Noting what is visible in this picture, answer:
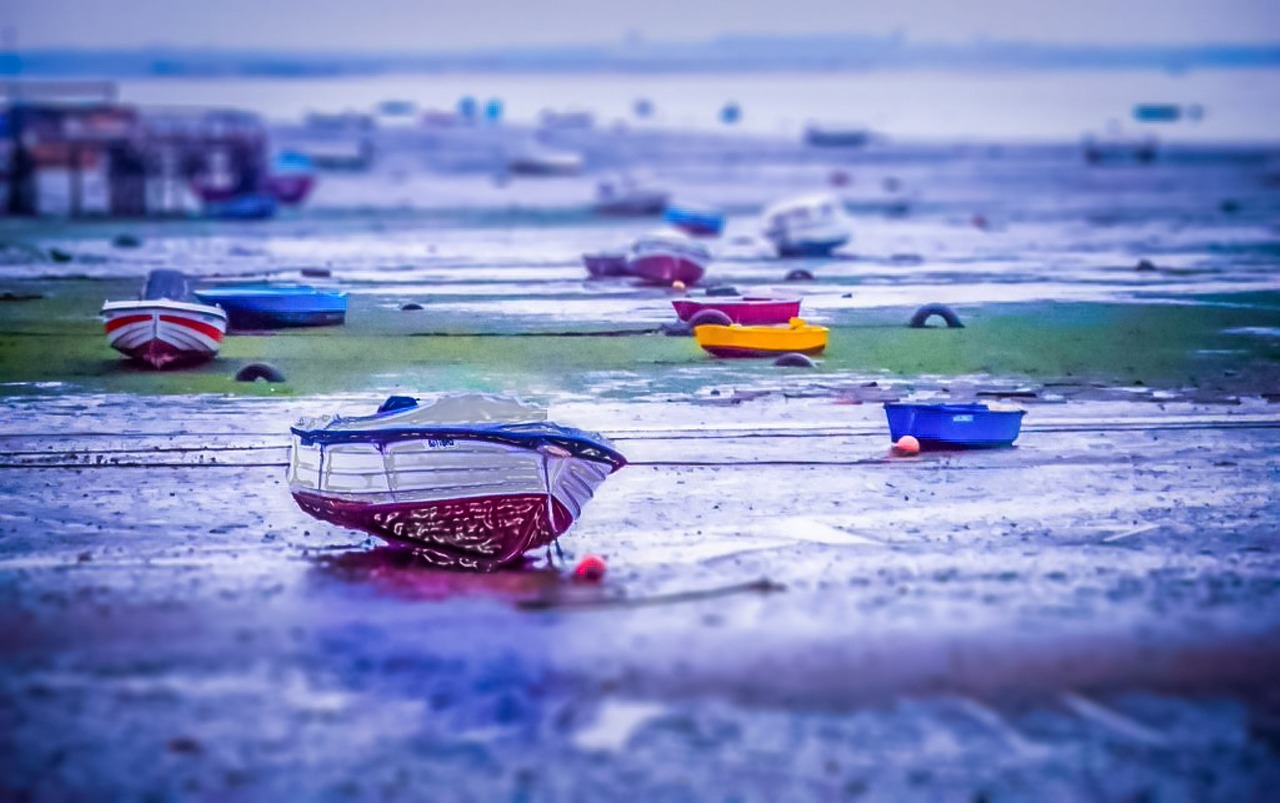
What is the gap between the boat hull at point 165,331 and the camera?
41.8 ft

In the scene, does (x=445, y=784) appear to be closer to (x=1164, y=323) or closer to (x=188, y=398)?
(x=188, y=398)

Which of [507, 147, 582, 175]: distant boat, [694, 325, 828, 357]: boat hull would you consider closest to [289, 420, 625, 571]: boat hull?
[694, 325, 828, 357]: boat hull

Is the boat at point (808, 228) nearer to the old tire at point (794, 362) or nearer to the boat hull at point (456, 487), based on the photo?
the old tire at point (794, 362)

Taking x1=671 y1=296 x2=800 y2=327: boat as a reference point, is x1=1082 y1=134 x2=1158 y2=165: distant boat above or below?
above

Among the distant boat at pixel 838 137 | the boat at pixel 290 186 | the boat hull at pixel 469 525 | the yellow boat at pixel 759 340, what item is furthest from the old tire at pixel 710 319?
the distant boat at pixel 838 137

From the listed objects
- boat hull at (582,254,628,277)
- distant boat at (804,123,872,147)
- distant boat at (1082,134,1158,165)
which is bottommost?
boat hull at (582,254,628,277)

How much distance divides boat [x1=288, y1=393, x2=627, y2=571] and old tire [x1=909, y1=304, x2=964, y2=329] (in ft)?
21.3

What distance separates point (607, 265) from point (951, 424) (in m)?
7.79

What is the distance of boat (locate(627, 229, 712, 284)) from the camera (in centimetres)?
1794

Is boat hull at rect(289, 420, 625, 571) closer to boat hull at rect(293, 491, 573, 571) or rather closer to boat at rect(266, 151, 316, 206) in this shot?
boat hull at rect(293, 491, 573, 571)

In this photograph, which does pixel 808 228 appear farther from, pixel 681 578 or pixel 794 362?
pixel 681 578

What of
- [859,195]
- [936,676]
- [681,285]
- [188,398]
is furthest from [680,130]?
[936,676]

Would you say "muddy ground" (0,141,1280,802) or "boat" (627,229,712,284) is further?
"boat" (627,229,712,284)

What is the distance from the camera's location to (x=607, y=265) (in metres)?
18.4
